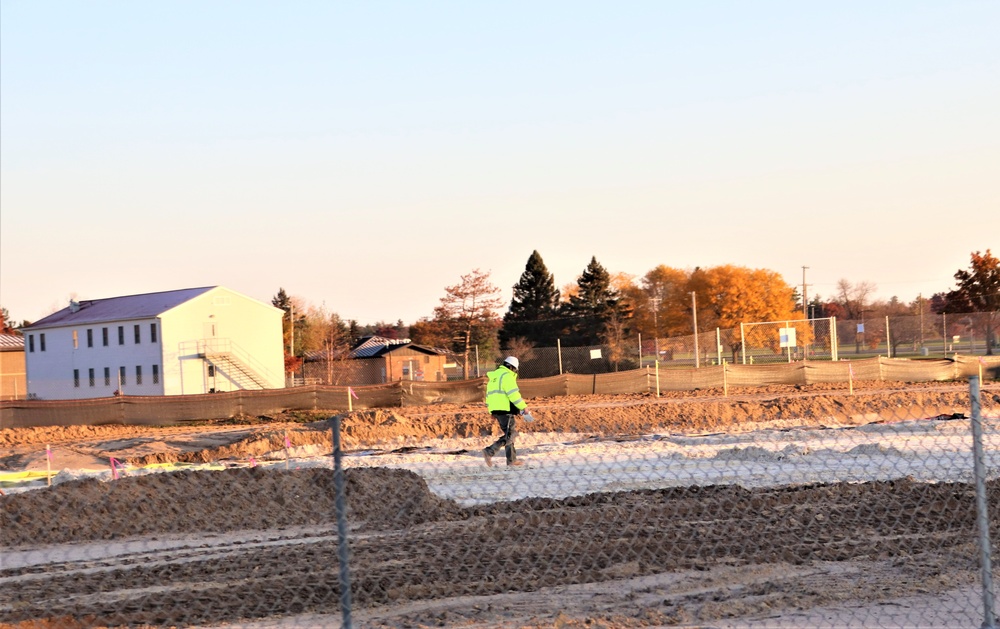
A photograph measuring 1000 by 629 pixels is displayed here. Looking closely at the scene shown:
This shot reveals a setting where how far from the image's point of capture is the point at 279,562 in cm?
972

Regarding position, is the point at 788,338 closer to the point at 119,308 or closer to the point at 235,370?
the point at 235,370

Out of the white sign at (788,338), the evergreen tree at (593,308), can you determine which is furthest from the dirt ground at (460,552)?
the evergreen tree at (593,308)

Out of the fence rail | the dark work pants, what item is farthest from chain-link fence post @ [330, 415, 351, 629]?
the fence rail

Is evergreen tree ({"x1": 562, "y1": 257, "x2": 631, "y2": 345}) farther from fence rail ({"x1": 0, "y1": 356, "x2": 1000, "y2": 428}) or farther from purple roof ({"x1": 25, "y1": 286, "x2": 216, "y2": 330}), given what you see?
fence rail ({"x1": 0, "y1": 356, "x2": 1000, "y2": 428})

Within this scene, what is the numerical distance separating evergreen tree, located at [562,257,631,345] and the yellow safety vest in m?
59.4

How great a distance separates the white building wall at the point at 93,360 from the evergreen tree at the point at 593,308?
32756 mm

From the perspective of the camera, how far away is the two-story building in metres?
56.1

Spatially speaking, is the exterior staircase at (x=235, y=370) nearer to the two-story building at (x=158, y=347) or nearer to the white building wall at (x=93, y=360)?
the two-story building at (x=158, y=347)

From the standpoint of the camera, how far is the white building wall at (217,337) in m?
56.1

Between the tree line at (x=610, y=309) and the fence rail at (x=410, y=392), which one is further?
the tree line at (x=610, y=309)

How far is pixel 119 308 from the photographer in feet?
199

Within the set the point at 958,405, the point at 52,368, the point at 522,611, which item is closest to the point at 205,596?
the point at 522,611

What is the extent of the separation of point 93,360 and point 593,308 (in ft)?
122

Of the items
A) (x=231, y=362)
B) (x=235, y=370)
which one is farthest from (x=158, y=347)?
(x=235, y=370)
